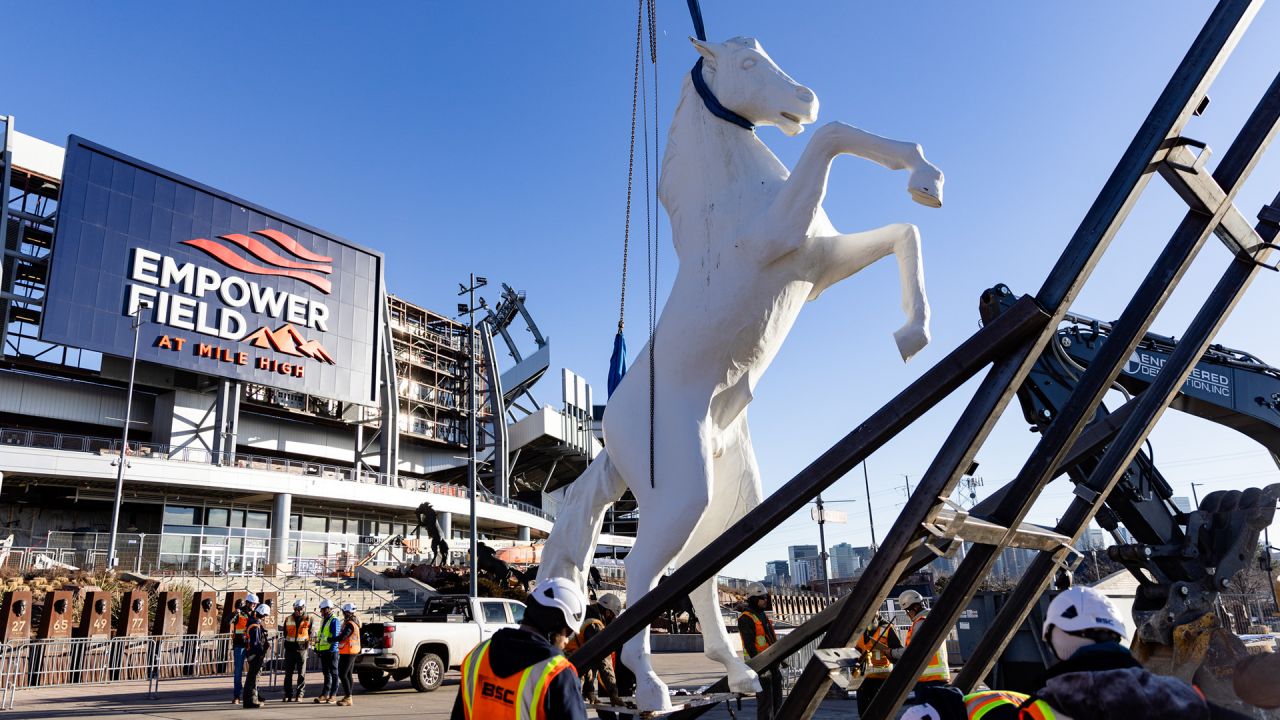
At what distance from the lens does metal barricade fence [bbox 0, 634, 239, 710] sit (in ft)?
47.7

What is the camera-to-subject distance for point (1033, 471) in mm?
3201

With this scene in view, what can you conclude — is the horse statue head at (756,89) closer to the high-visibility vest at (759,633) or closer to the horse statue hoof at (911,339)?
the horse statue hoof at (911,339)

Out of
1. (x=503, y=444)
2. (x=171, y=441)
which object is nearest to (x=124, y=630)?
(x=171, y=441)

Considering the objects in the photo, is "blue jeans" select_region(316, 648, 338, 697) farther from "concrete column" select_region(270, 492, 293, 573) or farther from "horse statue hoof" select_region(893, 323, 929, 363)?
"concrete column" select_region(270, 492, 293, 573)

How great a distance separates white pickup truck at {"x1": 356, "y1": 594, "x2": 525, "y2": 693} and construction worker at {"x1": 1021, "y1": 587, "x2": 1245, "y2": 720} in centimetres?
1261

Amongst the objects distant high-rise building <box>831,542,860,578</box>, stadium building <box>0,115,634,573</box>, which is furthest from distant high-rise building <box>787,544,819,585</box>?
stadium building <box>0,115,634,573</box>

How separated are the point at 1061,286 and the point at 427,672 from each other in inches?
501

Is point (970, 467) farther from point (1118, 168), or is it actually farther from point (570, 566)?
point (570, 566)

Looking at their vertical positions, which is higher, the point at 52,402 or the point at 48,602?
the point at 52,402

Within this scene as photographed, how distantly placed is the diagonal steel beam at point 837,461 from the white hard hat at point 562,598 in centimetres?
88

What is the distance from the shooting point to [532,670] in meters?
2.54

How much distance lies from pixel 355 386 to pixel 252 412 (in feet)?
19.0

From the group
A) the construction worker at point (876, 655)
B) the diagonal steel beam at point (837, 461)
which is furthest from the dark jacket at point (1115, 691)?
the construction worker at point (876, 655)

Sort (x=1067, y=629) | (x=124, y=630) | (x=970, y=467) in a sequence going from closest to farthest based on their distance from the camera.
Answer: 1. (x=1067, y=629)
2. (x=970, y=467)
3. (x=124, y=630)
